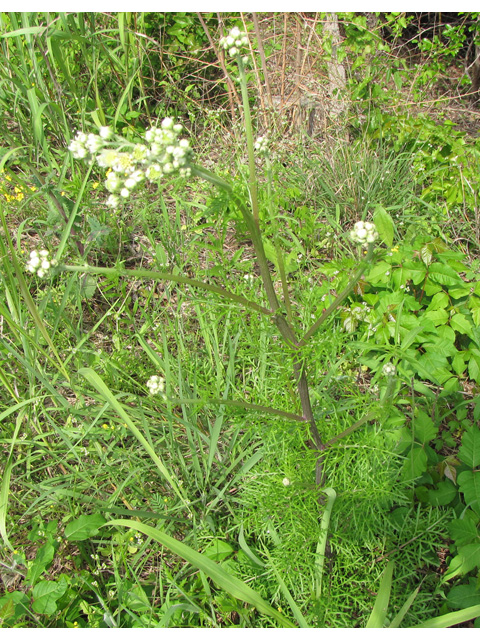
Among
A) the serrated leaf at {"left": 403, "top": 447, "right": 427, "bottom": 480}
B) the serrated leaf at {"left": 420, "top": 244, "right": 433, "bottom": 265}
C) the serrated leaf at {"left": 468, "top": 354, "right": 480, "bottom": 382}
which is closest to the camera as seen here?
the serrated leaf at {"left": 403, "top": 447, "right": 427, "bottom": 480}

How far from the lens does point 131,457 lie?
1913 millimetres

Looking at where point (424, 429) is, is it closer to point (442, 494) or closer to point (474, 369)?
point (442, 494)

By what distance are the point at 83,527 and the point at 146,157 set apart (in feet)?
4.57

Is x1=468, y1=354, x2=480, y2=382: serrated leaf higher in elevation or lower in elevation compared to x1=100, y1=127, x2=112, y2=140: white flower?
lower

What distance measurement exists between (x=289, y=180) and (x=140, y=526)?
2.19m

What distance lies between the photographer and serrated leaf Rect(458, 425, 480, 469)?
5.64 feet

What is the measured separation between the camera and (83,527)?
169 cm

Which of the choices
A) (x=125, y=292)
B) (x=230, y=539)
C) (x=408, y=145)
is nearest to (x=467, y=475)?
(x=230, y=539)

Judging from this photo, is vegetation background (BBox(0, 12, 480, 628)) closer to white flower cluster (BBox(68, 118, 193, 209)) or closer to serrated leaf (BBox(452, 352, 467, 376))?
serrated leaf (BBox(452, 352, 467, 376))

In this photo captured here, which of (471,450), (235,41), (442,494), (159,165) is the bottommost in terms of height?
(442,494)

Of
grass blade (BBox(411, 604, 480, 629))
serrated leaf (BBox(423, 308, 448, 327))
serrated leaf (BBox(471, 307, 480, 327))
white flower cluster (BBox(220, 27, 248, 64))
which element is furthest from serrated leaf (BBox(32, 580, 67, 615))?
serrated leaf (BBox(471, 307, 480, 327))

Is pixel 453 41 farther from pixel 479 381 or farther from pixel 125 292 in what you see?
pixel 125 292

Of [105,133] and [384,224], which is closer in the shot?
[105,133]

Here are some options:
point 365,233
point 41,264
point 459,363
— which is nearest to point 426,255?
point 459,363
